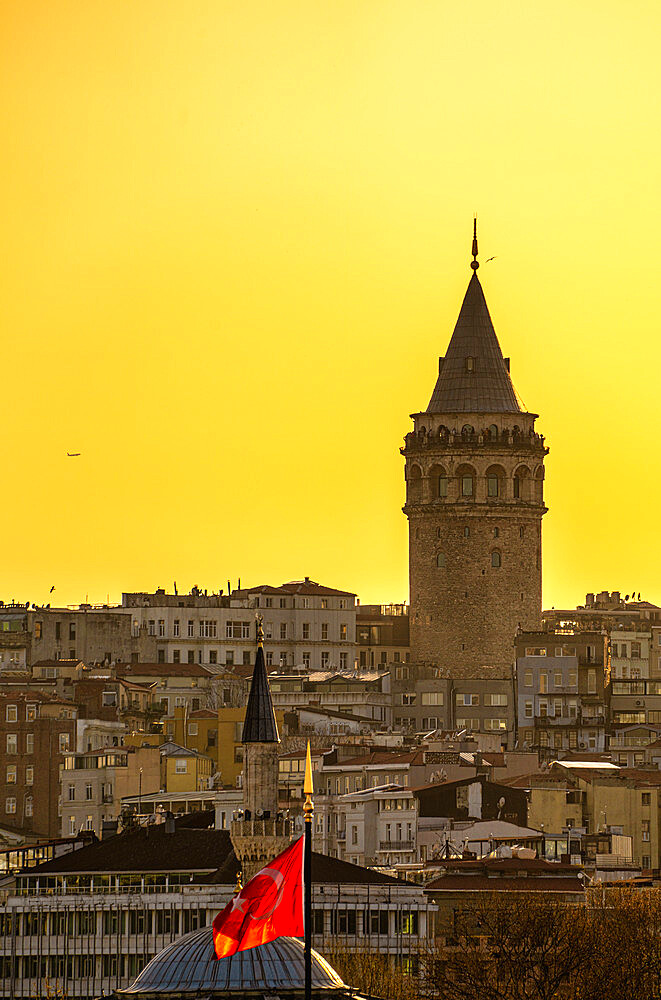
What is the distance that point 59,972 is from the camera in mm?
104625

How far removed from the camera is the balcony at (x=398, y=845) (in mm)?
129625

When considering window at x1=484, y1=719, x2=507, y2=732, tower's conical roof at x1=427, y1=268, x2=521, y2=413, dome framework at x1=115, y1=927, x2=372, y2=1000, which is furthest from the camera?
tower's conical roof at x1=427, y1=268, x2=521, y2=413

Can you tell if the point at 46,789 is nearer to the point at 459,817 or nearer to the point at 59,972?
→ the point at 459,817

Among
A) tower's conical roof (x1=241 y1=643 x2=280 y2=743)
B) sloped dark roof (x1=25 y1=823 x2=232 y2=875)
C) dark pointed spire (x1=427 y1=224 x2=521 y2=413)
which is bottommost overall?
sloped dark roof (x1=25 y1=823 x2=232 y2=875)

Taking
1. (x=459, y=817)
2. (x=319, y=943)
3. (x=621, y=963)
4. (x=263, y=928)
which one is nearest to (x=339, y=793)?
(x=459, y=817)

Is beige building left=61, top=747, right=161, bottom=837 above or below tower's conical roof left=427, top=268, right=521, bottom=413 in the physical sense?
below

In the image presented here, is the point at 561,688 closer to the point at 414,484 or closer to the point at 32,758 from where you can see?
the point at 414,484

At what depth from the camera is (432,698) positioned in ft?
574

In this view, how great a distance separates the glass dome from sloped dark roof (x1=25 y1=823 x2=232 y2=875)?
1343 inches

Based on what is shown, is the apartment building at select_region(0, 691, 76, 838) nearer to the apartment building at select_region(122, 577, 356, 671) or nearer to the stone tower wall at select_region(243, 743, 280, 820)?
the apartment building at select_region(122, 577, 356, 671)

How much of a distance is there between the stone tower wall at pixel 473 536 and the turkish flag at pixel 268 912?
352 ft

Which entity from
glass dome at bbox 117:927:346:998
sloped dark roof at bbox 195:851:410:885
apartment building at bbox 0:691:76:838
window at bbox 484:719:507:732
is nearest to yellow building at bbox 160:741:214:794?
apartment building at bbox 0:691:76:838

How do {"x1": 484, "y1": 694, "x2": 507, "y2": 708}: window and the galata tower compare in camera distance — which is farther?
the galata tower

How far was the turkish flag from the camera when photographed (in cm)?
6712
